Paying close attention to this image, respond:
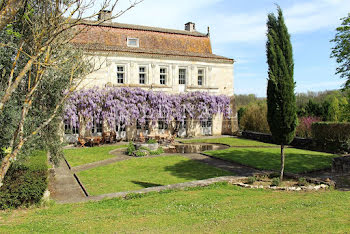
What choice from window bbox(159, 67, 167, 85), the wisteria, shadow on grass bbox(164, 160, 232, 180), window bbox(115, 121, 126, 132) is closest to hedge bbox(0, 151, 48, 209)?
shadow on grass bbox(164, 160, 232, 180)

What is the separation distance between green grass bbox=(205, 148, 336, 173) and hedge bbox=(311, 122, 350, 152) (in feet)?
6.70

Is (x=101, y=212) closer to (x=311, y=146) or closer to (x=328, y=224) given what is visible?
(x=328, y=224)

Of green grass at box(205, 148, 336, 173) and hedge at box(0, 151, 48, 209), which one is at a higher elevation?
hedge at box(0, 151, 48, 209)

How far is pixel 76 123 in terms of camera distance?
75.7ft

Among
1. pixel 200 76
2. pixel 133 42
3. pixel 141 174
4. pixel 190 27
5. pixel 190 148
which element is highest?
pixel 190 27

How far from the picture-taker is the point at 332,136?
18.8 meters

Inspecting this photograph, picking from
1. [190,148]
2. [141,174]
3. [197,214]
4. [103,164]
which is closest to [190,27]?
[190,148]

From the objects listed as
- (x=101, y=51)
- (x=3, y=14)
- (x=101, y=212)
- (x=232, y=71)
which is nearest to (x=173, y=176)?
(x=101, y=212)

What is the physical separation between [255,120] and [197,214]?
22.1 meters

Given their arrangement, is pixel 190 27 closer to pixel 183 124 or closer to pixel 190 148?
pixel 183 124

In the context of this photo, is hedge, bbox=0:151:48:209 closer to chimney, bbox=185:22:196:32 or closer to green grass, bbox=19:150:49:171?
green grass, bbox=19:150:49:171

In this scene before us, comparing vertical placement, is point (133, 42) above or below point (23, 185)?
above

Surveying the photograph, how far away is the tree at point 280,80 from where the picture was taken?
10.7m

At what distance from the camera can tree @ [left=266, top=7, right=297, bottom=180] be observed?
10711 mm
